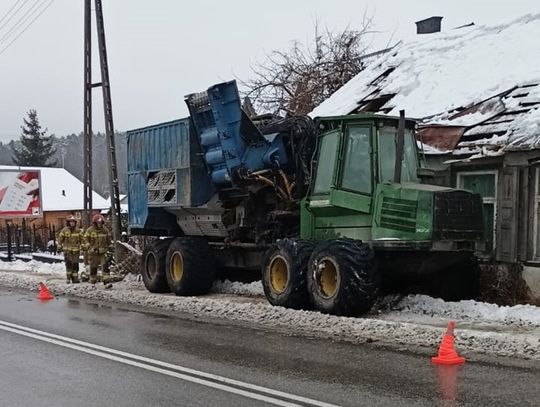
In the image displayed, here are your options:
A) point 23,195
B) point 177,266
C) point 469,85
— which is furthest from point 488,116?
point 23,195

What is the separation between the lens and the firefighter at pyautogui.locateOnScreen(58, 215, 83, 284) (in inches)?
697

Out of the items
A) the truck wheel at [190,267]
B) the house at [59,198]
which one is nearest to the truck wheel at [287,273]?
the truck wheel at [190,267]

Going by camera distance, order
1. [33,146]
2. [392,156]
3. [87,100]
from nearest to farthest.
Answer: [392,156]
[87,100]
[33,146]

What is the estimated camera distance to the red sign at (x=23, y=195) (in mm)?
30141

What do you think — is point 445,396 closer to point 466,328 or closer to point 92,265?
point 466,328

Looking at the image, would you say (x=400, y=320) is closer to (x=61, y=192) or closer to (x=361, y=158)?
(x=361, y=158)

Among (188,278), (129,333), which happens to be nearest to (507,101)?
(188,278)

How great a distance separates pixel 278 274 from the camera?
1195 cm

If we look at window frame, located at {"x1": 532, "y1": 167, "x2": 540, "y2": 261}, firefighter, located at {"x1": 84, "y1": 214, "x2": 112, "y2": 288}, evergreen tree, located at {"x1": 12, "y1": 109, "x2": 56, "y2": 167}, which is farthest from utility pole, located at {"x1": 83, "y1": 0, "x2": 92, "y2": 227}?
evergreen tree, located at {"x1": 12, "y1": 109, "x2": 56, "y2": 167}

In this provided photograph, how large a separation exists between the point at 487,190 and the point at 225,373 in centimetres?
691

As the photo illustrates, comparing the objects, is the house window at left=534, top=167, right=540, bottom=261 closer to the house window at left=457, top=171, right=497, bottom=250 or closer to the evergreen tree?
the house window at left=457, top=171, right=497, bottom=250

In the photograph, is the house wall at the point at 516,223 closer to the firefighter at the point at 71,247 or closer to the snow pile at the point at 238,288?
the snow pile at the point at 238,288

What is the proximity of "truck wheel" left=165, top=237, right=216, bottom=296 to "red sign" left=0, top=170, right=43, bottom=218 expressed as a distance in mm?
17140

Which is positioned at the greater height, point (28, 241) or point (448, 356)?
point (448, 356)
